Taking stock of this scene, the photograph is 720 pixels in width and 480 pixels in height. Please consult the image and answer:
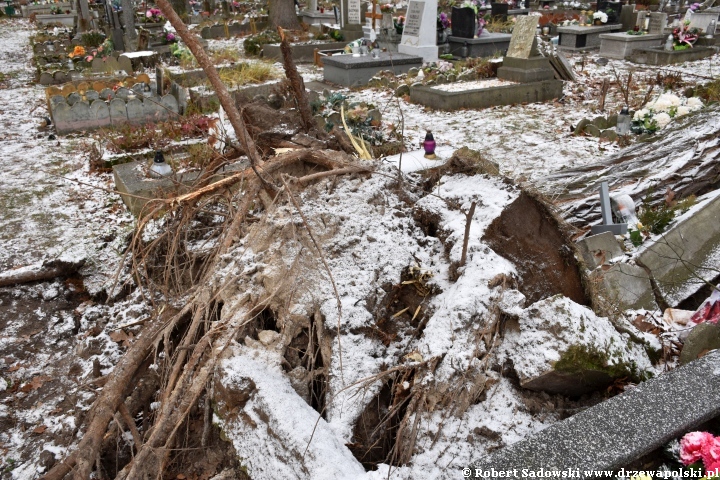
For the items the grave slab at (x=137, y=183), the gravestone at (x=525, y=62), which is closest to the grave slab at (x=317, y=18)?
the gravestone at (x=525, y=62)

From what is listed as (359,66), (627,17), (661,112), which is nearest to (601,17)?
(627,17)

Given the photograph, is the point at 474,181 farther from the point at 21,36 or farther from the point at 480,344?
the point at 21,36

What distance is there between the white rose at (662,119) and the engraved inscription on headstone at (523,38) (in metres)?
3.31

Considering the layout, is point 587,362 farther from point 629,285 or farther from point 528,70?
point 528,70

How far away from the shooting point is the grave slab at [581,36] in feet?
48.8

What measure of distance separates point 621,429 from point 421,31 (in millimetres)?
11886

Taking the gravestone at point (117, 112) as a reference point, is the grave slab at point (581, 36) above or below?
above

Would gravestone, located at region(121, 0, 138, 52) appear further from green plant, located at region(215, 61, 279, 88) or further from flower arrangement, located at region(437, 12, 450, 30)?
flower arrangement, located at region(437, 12, 450, 30)

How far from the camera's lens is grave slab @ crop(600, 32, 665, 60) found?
13195 millimetres

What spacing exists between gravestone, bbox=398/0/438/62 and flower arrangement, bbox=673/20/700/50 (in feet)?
17.7

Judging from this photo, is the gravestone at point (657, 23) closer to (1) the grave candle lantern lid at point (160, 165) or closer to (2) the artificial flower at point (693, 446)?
(1) the grave candle lantern lid at point (160, 165)

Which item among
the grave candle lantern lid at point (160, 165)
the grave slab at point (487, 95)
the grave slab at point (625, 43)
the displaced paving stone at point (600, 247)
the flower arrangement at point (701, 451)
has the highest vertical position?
the grave slab at point (625, 43)

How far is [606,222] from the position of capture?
4.32 metres

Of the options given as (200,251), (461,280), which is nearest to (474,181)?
(461,280)
